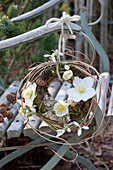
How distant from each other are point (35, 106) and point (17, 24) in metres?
1.17

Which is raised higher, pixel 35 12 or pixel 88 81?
pixel 35 12

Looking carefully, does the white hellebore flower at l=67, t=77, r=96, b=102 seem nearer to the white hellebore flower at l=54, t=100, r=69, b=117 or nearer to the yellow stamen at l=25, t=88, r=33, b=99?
the white hellebore flower at l=54, t=100, r=69, b=117

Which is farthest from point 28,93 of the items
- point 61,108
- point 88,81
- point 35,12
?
point 35,12

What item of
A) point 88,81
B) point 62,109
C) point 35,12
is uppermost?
point 35,12

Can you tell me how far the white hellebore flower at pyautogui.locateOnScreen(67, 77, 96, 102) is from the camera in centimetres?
122

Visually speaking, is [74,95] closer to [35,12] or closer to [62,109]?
[62,109]

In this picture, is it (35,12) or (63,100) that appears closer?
(63,100)

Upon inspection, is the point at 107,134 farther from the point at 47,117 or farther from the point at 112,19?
the point at 112,19

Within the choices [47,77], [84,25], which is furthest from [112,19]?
[47,77]

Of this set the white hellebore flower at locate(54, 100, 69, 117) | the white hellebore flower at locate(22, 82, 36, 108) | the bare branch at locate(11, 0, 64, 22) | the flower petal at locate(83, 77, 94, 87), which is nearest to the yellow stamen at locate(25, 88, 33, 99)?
the white hellebore flower at locate(22, 82, 36, 108)

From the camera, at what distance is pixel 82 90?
124 centimetres

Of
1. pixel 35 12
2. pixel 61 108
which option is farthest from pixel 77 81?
pixel 35 12

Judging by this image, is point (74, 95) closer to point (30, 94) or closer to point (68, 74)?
point (68, 74)

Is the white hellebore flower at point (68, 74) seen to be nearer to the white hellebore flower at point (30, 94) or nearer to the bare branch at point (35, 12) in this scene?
the white hellebore flower at point (30, 94)
